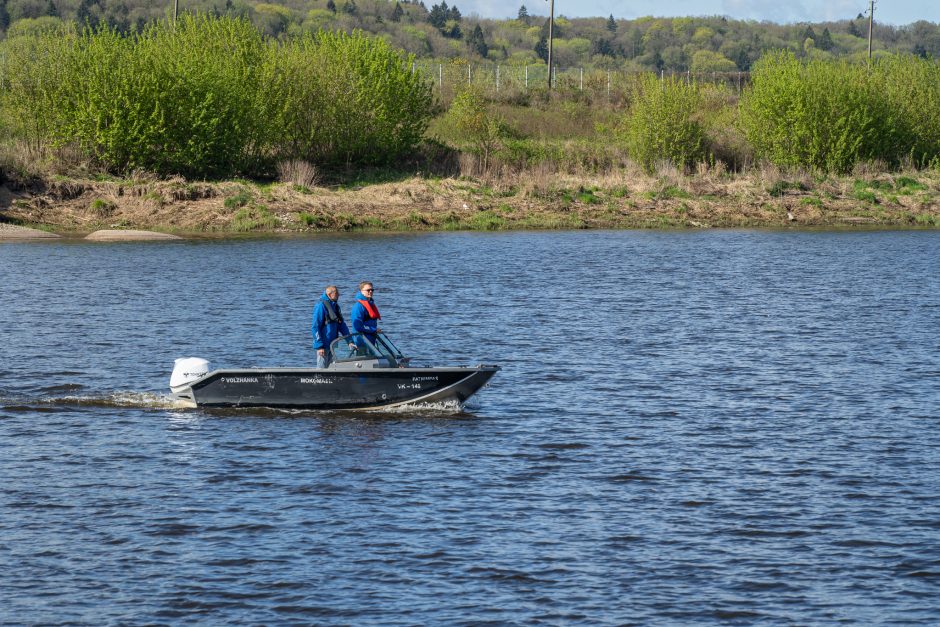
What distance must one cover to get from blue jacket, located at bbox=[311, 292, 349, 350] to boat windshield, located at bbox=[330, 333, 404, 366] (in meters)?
0.41

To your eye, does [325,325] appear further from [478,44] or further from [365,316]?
[478,44]

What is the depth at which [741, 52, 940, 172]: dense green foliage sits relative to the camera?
231 feet

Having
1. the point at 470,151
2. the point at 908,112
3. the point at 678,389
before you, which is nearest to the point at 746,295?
the point at 678,389

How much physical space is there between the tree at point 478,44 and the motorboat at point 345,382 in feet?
506

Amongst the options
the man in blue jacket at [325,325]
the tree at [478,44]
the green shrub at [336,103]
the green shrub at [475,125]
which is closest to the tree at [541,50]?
the tree at [478,44]

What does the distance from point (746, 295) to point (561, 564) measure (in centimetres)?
2585

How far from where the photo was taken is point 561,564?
1539 cm

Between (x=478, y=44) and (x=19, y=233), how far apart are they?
131m

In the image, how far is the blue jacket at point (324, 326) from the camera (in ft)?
75.7

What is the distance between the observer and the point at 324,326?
23.2 m

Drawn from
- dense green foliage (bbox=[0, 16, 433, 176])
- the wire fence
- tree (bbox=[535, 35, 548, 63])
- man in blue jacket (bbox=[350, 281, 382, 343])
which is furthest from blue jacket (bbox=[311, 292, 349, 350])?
tree (bbox=[535, 35, 548, 63])

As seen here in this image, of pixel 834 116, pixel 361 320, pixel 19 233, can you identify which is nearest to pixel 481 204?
pixel 19 233

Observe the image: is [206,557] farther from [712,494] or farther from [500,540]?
[712,494]

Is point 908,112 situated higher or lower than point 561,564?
higher
